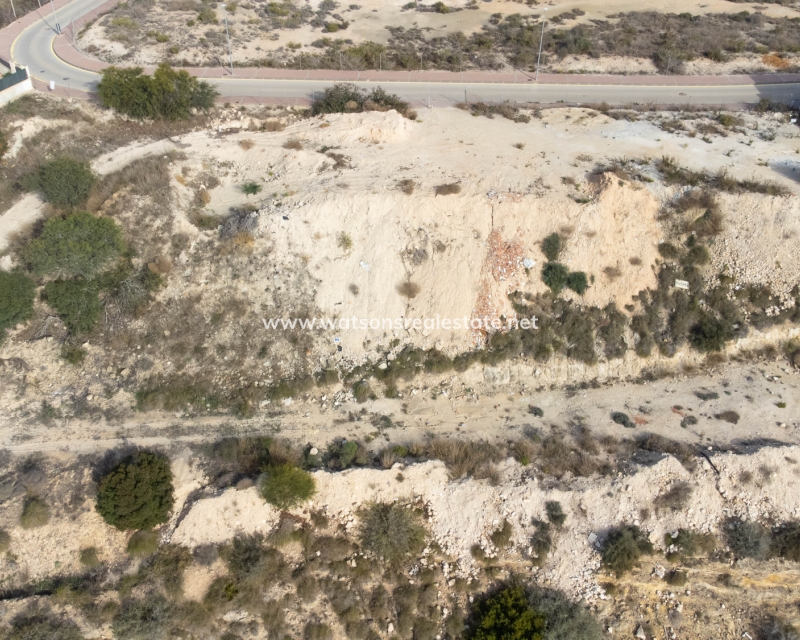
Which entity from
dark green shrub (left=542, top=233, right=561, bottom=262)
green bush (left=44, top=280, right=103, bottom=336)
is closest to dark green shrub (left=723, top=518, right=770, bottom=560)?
dark green shrub (left=542, top=233, right=561, bottom=262)

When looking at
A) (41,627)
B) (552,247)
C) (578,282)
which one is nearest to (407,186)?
(552,247)

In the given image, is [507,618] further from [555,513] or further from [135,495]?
[135,495]

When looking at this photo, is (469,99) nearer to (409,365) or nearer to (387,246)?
(387,246)

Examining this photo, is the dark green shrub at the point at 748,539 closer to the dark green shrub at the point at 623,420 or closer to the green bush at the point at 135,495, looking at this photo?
the dark green shrub at the point at 623,420

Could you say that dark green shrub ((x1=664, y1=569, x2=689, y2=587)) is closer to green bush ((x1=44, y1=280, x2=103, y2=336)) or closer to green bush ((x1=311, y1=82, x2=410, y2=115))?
green bush ((x1=44, y1=280, x2=103, y2=336))

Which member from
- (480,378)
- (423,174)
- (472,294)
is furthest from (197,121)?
(480,378)

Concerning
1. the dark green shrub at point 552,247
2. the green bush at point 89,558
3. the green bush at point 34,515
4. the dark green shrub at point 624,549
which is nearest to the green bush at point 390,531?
the dark green shrub at point 624,549
